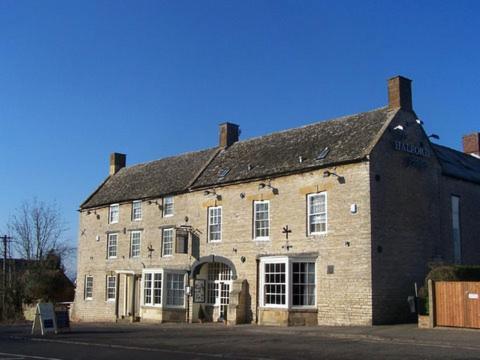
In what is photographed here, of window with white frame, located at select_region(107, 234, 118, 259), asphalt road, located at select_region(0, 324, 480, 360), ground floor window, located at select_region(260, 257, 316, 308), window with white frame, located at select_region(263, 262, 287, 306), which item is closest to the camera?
asphalt road, located at select_region(0, 324, 480, 360)

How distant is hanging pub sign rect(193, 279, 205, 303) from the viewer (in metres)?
31.3

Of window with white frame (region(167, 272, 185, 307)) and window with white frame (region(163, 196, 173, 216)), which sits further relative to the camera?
window with white frame (region(163, 196, 173, 216))

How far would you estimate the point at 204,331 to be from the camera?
24094 mm

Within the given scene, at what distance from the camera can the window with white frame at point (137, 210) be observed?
1422 inches

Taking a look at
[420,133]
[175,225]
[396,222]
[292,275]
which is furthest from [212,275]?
[420,133]

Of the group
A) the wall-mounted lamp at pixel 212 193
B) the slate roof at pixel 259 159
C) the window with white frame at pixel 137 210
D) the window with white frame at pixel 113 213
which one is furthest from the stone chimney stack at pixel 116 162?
the wall-mounted lamp at pixel 212 193

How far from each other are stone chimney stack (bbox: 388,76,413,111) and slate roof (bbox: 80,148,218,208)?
11549mm

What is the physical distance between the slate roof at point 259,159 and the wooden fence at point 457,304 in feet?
20.0

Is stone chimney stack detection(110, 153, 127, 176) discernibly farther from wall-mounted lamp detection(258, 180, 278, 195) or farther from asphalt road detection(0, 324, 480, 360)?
asphalt road detection(0, 324, 480, 360)

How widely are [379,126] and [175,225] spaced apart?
12.9 m

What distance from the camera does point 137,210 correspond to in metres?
36.4

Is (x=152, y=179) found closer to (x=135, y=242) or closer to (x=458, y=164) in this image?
(x=135, y=242)

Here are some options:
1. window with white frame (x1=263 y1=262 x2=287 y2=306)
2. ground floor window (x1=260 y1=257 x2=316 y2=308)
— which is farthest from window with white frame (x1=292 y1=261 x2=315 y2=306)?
window with white frame (x1=263 y1=262 x2=287 y2=306)

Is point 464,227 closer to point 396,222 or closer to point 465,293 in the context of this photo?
point 396,222
